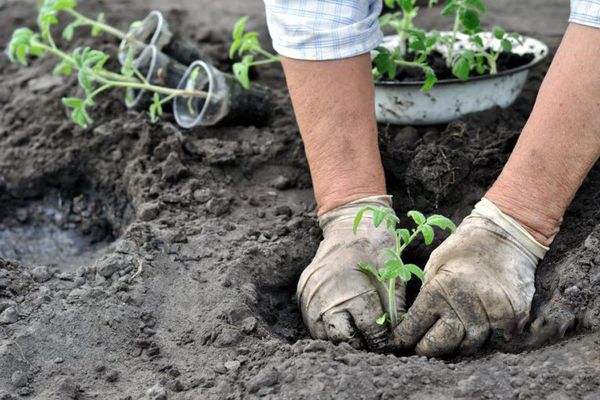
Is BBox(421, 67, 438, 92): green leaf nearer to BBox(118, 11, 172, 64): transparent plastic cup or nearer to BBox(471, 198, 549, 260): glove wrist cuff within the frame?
BBox(471, 198, 549, 260): glove wrist cuff

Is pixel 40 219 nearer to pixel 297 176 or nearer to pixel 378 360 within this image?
pixel 297 176

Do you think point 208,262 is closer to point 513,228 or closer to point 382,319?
point 382,319

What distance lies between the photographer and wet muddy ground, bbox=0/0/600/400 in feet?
6.49

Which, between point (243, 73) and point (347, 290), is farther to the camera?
point (243, 73)

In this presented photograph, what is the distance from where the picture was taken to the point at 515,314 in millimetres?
2119

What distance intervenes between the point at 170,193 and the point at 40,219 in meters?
0.67

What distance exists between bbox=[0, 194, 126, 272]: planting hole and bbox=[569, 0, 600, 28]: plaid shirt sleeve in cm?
171

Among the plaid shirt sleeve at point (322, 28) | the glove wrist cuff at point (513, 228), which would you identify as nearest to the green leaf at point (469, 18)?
the plaid shirt sleeve at point (322, 28)

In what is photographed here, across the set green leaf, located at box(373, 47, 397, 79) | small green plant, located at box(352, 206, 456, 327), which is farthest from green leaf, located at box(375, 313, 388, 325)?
green leaf, located at box(373, 47, 397, 79)

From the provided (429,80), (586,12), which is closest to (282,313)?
(429,80)

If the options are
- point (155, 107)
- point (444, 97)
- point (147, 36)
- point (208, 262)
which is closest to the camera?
point (208, 262)

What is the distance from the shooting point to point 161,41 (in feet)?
11.8

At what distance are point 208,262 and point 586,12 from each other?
1195 millimetres

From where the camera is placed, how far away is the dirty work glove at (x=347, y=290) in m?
2.19
